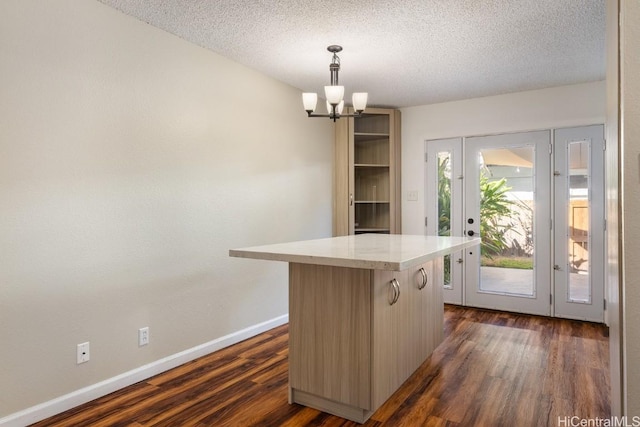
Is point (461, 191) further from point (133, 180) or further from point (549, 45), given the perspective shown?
point (133, 180)

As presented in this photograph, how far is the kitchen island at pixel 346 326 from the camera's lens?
6.51 ft

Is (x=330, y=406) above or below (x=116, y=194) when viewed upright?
below

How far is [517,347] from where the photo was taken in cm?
320

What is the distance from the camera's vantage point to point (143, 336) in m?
2.62

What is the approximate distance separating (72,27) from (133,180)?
3.07 ft

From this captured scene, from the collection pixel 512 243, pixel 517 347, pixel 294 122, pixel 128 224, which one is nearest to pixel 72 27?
pixel 128 224

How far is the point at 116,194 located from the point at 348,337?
1.69 meters

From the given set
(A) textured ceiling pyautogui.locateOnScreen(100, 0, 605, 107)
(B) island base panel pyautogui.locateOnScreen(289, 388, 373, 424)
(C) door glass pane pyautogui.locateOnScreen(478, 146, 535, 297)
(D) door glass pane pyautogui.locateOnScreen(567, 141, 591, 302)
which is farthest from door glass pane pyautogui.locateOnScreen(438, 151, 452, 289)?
(B) island base panel pyautogui.locateOnScreen(289, 388, 373, 424)

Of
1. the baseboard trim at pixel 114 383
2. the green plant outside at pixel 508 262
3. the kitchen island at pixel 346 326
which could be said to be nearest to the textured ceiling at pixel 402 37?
the kitchen island at pixel 346 326

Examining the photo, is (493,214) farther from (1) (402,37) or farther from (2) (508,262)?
A: (1) (402,37)

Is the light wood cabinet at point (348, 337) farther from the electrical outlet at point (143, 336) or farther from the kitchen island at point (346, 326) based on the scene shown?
the electrical outlet at point (143, 336)

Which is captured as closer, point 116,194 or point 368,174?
point 116,194

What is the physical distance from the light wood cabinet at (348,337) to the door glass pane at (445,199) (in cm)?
250

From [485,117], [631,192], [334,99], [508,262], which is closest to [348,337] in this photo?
[631,192]
